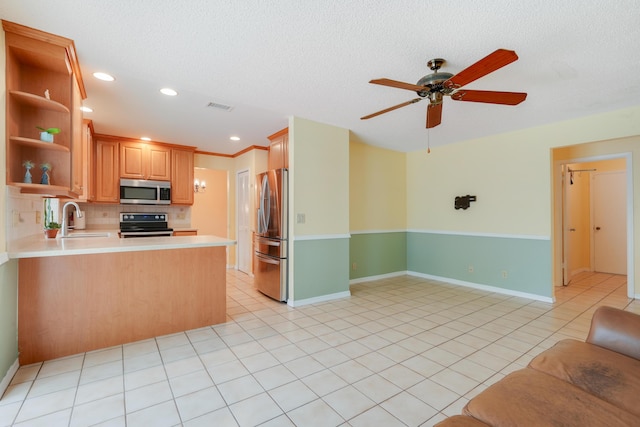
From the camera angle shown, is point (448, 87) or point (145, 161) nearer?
point (448, 87)

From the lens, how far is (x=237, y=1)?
176cm

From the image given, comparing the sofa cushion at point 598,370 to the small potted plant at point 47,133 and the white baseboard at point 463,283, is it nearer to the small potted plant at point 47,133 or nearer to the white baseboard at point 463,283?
the white baseboard at point 463,283

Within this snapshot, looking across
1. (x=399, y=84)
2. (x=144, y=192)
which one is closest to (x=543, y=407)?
(x=399, y=84)

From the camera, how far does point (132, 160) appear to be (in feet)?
16.4

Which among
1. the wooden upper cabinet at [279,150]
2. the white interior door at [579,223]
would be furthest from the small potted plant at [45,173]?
the white interior door at [579,223]

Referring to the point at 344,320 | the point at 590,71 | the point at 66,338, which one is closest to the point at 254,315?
the point at 344,320

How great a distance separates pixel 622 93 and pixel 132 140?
6.64 m

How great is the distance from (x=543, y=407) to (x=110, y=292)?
3137 millimetres

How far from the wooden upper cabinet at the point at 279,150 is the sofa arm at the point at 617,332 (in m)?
3.39

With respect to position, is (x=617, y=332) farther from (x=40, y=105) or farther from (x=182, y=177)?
(x=182, y=177)

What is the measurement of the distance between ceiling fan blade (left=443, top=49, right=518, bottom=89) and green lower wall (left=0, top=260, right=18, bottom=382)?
11.1 feet

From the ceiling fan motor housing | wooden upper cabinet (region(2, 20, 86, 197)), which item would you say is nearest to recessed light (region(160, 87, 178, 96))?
wooden upper cabinet (region(2, 20, 86, 197))

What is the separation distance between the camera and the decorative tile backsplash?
231 cm

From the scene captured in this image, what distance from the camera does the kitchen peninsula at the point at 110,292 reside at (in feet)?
7.64
